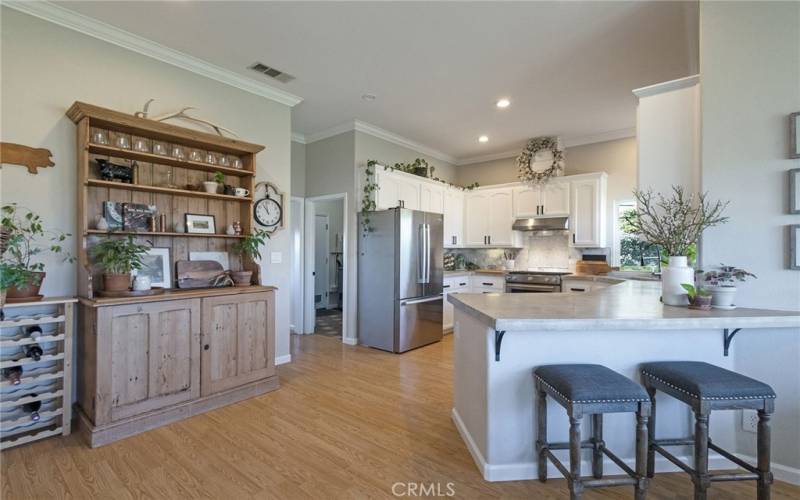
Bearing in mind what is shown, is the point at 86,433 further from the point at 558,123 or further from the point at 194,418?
the point at 558,123

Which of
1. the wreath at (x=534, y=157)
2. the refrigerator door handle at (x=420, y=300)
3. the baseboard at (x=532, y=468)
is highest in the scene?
the wreath at (x=534, y=157)

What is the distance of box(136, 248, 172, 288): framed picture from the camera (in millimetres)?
2932

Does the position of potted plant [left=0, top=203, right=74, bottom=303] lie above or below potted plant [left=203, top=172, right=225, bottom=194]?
below

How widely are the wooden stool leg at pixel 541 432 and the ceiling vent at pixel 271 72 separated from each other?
3.47 m

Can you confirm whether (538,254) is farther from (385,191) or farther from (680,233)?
(680,233)

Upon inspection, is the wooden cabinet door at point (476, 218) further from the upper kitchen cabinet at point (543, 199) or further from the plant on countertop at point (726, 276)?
the plant on countertop at point (726, 276)

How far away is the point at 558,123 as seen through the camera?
4840 millimetres

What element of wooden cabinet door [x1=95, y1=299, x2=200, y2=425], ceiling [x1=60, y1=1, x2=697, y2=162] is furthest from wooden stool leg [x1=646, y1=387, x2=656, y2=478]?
wooden cabinet door [x1=95, y1=299, x2=200, y2=425]

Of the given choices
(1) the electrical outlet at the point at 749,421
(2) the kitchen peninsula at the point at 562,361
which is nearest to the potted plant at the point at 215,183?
(2) the kitchen peninsula at the point at 562,361

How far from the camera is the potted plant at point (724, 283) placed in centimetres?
197

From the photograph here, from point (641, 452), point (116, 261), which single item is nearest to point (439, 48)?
point (116, 261)

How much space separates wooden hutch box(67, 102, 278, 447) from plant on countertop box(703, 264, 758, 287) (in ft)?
10.5

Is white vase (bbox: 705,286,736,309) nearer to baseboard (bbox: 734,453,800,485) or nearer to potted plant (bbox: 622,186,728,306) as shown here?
potted plant (bbox: 622,186,728,306)

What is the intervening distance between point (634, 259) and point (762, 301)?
3354mm
